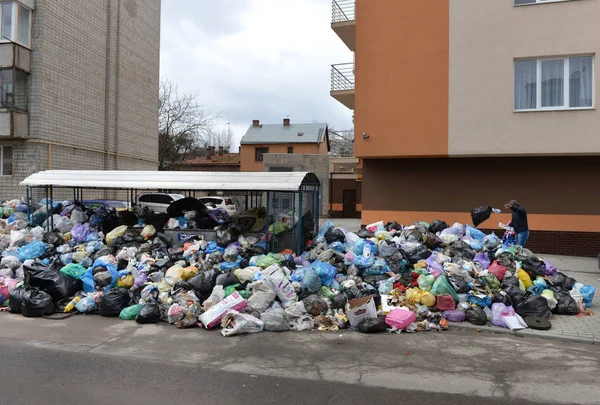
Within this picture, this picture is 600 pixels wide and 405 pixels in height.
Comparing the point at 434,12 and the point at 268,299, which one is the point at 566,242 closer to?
the point at 434,12

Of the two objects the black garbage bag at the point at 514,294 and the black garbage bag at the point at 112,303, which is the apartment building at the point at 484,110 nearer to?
the black garbage bag at the point at 514,294

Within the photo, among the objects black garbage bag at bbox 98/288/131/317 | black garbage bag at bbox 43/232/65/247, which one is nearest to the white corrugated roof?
black garbage bag at bbox 43/232/65/247

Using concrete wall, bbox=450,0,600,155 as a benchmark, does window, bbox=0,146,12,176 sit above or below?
below

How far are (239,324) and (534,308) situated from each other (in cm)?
424

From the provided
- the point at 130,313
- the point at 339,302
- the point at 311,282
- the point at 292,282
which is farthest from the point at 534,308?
the point at 130,313

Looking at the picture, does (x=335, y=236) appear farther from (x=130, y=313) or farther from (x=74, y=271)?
(x=74, y=271)

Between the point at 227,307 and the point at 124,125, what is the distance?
17.5 m

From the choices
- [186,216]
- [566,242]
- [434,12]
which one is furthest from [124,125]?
[566,242]

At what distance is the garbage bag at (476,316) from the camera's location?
6273mm

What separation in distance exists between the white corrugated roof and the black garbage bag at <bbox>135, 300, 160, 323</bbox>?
266 cm

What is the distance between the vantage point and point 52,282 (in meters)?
6.97

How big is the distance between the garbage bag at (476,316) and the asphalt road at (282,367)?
1.00 ft

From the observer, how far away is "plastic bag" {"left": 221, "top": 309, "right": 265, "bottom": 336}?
5.87 metres

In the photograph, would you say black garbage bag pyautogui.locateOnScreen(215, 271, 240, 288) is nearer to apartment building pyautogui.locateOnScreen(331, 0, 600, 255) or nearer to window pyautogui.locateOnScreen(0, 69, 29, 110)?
apartment building pyautogui.locateOnScreen(331, 0, 600, 255)
